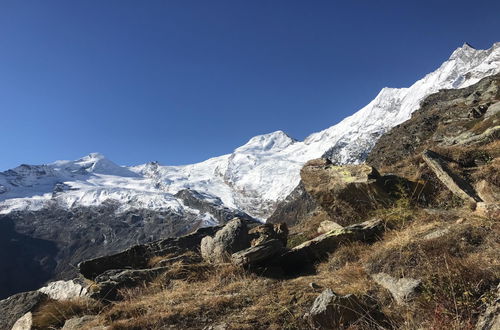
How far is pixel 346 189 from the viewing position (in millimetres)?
12188

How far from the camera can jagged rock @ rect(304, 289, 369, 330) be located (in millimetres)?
5797

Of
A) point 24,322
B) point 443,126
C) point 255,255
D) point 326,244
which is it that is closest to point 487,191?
point 326,244

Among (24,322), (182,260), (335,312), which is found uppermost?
(182,260)

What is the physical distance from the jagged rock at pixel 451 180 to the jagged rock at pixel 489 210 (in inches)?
46.1

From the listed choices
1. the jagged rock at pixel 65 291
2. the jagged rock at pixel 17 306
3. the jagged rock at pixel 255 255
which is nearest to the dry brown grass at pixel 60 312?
the jagged rock at pixel 17 306

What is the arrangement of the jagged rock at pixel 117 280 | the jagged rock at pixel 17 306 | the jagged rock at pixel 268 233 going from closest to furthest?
the jagged rock at pixel 17 306 < the jagged rock at pixel 117 280 < the jagged rock at pixel 268 233

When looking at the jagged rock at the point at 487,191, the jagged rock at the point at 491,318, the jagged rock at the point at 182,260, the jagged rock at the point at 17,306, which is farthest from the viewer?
the jagged rock at the point at 182,260

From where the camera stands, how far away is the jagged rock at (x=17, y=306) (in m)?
8.98

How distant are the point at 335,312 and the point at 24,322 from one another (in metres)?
6.64

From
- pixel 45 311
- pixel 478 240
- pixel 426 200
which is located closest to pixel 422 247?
pixel 478 240

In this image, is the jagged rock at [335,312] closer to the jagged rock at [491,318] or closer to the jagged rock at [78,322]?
the jagged rock at [491,318]

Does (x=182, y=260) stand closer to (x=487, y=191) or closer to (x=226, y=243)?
(x=226, y=243)

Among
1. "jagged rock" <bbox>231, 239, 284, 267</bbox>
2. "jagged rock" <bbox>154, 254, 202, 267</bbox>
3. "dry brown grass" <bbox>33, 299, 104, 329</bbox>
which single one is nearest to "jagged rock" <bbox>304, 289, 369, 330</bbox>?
"jagged rock" <bbox>231, 239, 284, 267</bbox>

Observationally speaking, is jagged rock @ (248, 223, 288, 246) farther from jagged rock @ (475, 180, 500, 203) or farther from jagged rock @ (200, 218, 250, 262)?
jagged rock @ (475, 180, 500, 203)
